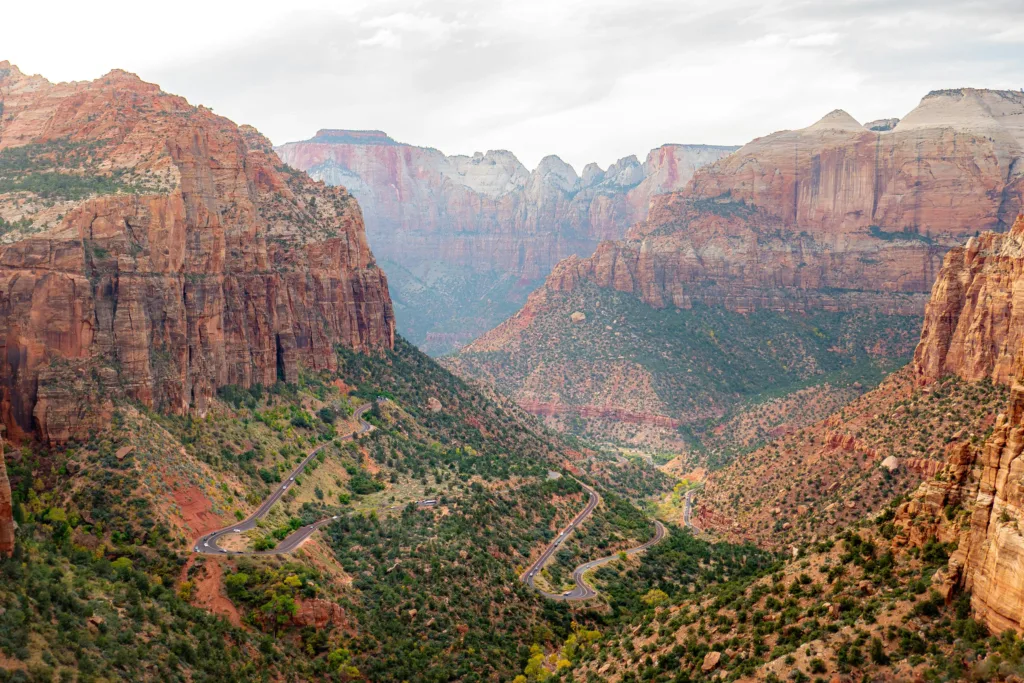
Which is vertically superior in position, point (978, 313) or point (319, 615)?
point (978, 313)

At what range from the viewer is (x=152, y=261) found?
3600 inches

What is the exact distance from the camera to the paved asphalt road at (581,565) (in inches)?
3494

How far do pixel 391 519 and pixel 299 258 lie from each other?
1703 inches

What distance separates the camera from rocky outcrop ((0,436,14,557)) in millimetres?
58000

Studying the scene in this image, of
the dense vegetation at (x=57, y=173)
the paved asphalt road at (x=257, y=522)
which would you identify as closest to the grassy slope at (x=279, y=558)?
the paved asphalt road at (x=257, y=522)

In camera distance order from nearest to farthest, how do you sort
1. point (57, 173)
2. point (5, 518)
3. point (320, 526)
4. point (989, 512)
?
point (989, 512), point (5, 518), point (320, 526), point (57, 173)

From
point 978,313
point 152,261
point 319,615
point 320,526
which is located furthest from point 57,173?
point 978,313

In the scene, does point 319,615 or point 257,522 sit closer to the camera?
point 319,615

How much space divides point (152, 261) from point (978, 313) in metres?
81.7

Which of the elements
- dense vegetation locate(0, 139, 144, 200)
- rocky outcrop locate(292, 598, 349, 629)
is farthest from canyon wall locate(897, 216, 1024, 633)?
dense vegetation locate(0, 139, 144, 200)

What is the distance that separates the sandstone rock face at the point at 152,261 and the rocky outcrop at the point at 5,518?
67.7 feet

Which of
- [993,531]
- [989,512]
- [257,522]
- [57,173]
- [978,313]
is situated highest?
[57,173]

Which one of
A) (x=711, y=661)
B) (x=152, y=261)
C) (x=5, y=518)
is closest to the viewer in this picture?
(x=711, y=661)

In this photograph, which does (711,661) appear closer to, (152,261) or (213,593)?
(213,593)
